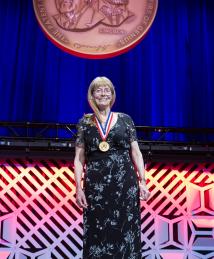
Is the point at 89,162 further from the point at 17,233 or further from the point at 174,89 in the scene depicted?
the point at 174,89

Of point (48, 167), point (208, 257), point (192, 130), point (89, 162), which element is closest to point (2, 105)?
point (48, 167)

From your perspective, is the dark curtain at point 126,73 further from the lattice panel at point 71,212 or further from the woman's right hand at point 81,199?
the woman's right hand at point 81,199

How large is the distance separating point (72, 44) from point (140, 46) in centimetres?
81

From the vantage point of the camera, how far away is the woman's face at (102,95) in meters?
1.97

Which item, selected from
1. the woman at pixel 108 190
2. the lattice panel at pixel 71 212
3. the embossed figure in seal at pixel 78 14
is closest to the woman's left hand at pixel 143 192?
the woman at pixel 108 190

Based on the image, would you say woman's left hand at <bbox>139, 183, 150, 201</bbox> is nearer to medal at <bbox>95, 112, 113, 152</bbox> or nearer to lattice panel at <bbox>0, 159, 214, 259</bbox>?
medal at <bbox>95, 112, 113, 152</bbox>

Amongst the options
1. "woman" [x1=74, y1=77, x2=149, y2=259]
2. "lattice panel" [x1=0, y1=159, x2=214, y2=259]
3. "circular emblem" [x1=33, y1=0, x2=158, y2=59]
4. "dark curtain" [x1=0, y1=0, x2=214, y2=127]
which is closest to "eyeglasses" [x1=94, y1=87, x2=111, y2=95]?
"woman" [x1=74, y1=77, x2=149, y2=259]

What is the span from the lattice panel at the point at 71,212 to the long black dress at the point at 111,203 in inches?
61.1

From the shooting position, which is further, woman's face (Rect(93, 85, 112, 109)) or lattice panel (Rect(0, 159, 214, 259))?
lattice panel (Rect(0, 159, 214, 259))

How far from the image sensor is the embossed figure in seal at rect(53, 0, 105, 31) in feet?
16.3

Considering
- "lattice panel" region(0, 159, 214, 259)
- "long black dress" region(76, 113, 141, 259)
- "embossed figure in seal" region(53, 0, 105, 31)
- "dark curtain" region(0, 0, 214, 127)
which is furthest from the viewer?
"embossed figure in seal" region(53, 0, 105, 31)

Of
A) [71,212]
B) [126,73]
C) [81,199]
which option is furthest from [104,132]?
[126,73]

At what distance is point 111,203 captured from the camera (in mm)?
1903

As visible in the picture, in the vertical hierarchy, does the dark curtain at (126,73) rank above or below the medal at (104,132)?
above
